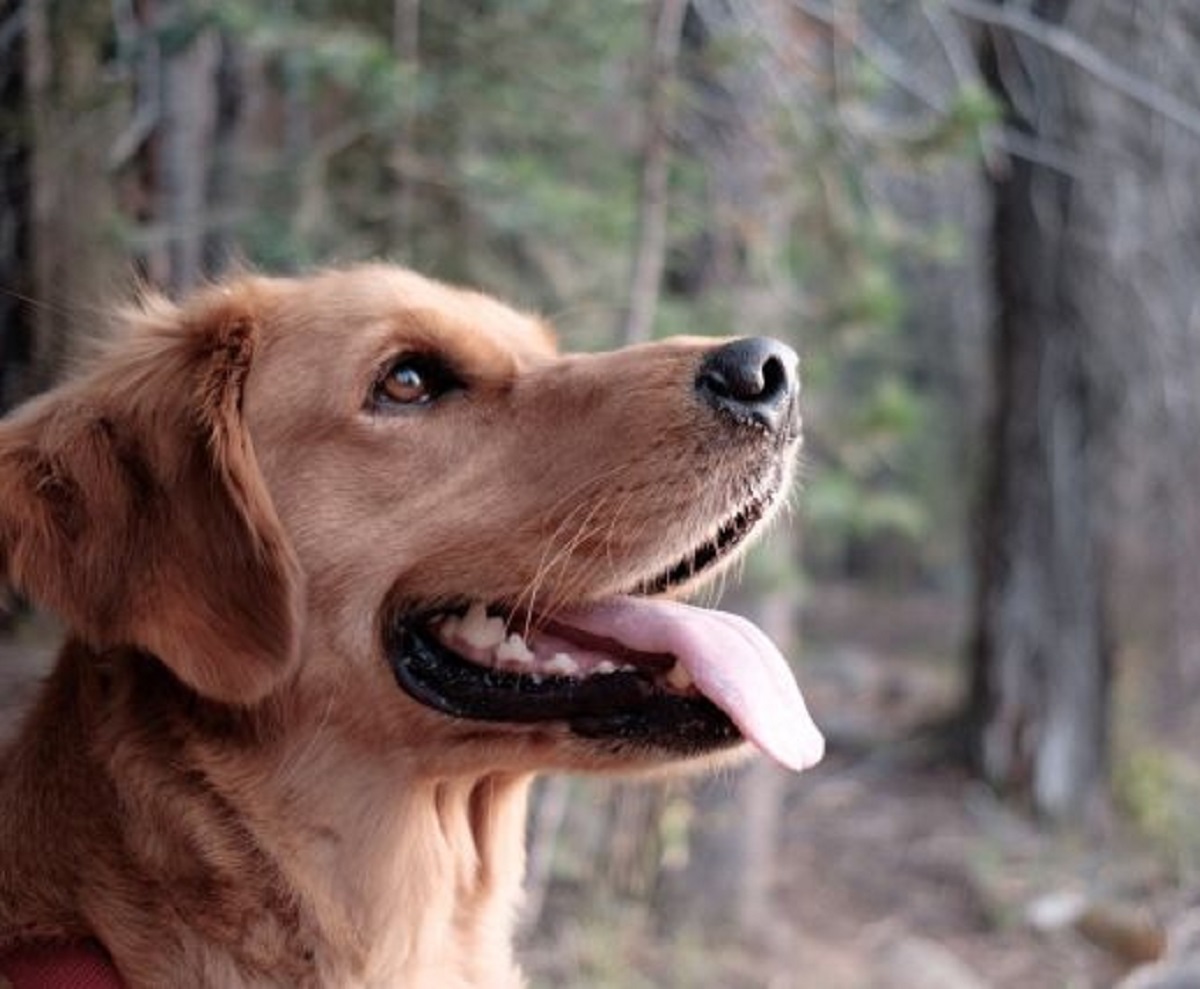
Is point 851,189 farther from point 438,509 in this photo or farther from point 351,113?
point 438,509

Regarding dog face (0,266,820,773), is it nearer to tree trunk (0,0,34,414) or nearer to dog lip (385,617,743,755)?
dog lip (385,617,743,755)

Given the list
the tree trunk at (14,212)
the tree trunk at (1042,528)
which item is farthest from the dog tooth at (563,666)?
the tree trunk at (1042,528)

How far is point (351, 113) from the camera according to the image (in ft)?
16.9

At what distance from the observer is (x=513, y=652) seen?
8.85 ft

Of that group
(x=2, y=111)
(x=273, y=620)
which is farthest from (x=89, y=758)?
(x=2, y=111)

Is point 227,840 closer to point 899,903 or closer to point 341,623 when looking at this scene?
point 341,623

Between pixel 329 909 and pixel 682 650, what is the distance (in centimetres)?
78

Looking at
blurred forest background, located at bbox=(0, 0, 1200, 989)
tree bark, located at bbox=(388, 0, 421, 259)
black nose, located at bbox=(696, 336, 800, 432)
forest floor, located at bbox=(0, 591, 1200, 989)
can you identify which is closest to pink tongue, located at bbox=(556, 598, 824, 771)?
black nose, located at bbox=(696, 336, 800, 432)

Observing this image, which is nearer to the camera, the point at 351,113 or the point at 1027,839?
the point at 351,113

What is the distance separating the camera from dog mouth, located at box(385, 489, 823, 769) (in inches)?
103

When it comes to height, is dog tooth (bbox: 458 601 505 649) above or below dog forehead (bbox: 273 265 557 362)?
below

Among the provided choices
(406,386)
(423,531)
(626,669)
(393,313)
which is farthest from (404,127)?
(626,669)

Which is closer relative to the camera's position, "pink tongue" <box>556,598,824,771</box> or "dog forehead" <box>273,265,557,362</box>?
"pink tongue" <box>556,598,824,771</box>

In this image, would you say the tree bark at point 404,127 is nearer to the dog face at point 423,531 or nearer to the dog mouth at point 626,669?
the dog face at point 423,531
